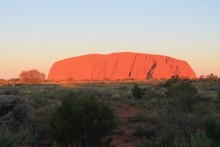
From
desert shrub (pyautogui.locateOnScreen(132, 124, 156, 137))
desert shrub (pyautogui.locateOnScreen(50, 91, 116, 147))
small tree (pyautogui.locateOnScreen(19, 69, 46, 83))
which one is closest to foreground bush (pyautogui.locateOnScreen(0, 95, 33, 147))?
desert shrub (pyautogui.locateOnScreen(50, 91, 116, 147))

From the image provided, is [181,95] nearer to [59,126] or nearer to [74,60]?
[59,126]

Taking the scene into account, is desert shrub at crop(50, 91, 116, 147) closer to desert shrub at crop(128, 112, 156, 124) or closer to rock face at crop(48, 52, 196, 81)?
desert shrub at crop(128, 112, 156, 124)

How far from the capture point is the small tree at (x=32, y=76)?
69500mm

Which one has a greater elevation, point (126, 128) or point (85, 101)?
point (85, 101)

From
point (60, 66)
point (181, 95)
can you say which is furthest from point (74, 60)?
point (181, 95)

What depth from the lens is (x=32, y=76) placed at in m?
70.8

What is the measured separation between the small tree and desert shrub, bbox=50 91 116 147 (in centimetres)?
6079

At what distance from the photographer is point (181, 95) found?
685 inches

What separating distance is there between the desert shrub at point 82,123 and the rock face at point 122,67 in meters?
134

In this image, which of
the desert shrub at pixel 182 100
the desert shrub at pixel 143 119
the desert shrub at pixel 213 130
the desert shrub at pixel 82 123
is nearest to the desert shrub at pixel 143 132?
the desert shrub at pixel 213 130

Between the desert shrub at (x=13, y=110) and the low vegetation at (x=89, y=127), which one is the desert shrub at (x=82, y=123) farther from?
the desert shrub at (x=13, y=110)

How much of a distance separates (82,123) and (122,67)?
142 meters

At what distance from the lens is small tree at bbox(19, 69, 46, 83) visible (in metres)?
69.5

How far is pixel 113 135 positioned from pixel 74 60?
154257 millimetres
